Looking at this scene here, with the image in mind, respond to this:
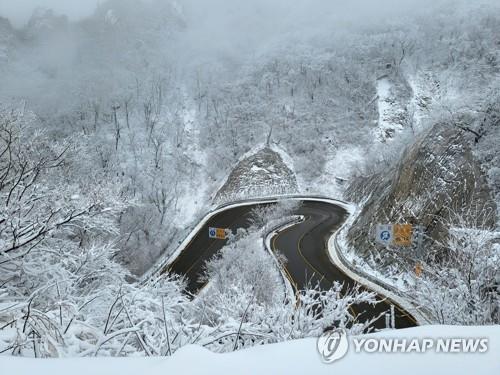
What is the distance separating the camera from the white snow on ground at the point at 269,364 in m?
3.12

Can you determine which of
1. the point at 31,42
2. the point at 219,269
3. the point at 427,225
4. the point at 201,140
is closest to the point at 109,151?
the point at 201,140

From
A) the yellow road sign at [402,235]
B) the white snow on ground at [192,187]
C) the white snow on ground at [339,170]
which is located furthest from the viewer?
the white snow on ground at [339,170]

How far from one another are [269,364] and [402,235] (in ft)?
68.7

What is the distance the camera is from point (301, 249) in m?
29.8

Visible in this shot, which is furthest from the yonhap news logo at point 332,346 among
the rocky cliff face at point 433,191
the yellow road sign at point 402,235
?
the rocky cliff face at point 433,191

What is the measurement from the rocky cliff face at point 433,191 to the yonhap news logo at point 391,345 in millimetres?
19414

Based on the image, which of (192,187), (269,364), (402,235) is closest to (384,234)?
(402,235)

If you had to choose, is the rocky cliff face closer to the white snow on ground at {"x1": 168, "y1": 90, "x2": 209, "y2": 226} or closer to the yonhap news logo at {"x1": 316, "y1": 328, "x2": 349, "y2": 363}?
the yonhap news logo at {"x1": 316, "y1": 328, "x2": 349, "y2": 363}

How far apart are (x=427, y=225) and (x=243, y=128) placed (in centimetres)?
4903

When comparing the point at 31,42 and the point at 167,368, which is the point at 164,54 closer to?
the point at 31,42

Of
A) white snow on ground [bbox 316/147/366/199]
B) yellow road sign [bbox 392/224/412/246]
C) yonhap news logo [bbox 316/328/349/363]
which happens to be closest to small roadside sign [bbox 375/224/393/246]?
yellow road sign [bbox 392/224/412/246]

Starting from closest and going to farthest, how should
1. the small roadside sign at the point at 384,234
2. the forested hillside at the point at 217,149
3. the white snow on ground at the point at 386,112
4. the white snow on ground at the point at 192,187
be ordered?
1. the forested hillside at the point at 217,149
2. the small roadside sign at the point at 384,234
3. the white snow on ground at the point at 192,187
4. the white snow on ground at the point at 386,112

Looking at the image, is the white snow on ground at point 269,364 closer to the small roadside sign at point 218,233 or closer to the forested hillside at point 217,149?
the forested hillside at point 217,149

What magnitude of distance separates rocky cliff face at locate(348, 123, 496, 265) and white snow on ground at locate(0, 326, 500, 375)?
20.0m
